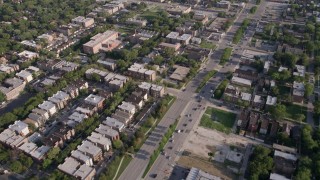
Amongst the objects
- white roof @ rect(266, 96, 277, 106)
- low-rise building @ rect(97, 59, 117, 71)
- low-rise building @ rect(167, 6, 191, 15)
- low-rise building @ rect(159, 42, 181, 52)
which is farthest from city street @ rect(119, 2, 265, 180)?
low-rise building @ rect(167, 6, 191, 15)

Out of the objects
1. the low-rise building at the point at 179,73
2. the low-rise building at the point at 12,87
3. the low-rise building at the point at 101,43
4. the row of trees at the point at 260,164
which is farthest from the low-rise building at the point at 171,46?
the row of trees at the point at 260,164

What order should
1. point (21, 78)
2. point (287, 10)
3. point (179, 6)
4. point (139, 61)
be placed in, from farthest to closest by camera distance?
point (179, 6) < point (287, 10) < point (139, 61) < point (21, 78)

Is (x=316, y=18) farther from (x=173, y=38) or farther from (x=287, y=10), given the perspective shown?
(x=173, y=38)

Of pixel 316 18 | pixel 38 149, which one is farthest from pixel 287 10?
pixel 38 149

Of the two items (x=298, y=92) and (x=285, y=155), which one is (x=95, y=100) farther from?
(x=298, y=92)

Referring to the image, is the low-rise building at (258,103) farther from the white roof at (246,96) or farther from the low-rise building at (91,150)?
the low-rise building at (91,150)

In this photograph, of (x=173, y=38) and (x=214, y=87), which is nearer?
(x=214, y=87)
